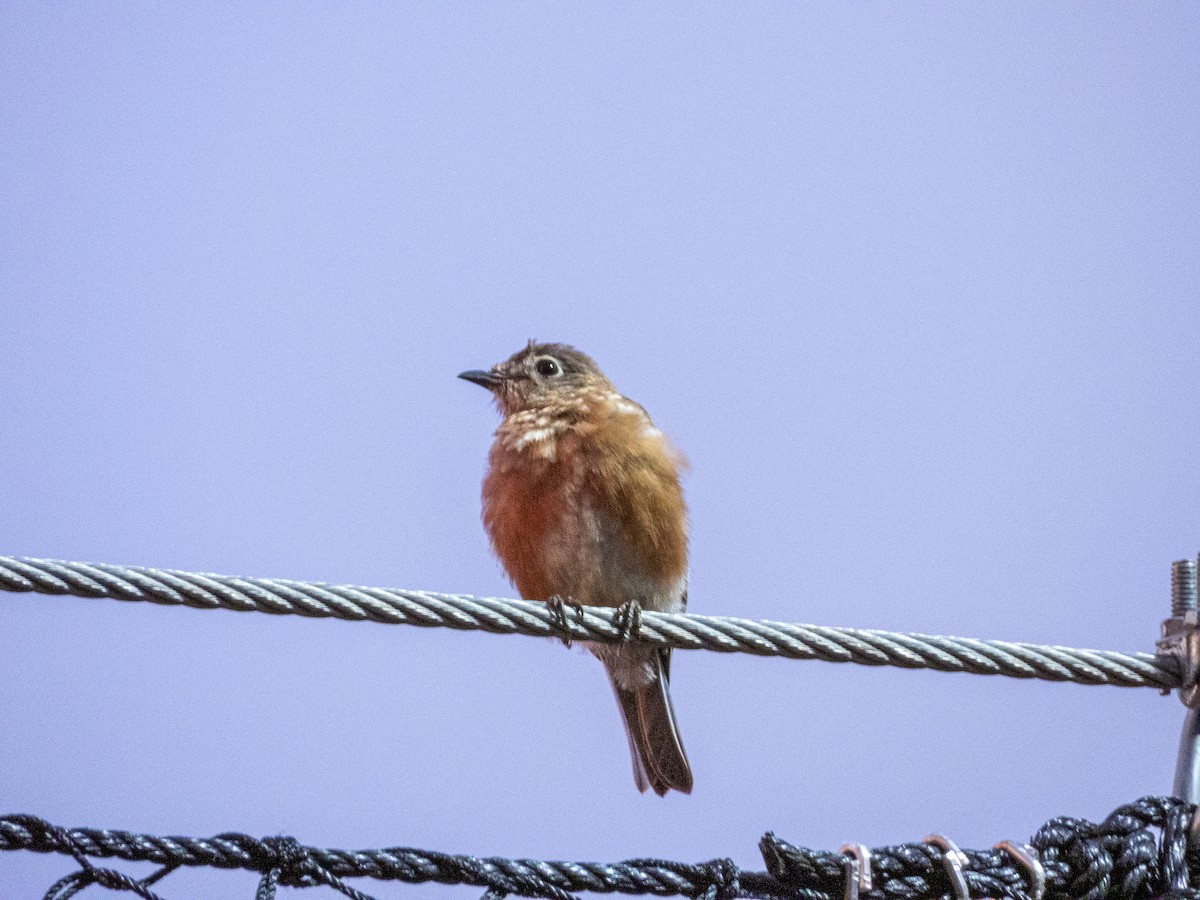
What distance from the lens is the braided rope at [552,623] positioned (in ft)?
10.8

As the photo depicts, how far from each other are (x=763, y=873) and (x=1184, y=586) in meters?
1.43

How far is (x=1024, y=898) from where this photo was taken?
3104 mm

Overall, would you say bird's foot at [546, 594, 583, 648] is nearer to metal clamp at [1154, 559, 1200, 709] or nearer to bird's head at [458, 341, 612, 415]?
metal clamp at [1154, 559, 1200, 709]

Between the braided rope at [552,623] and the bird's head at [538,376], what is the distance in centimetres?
286

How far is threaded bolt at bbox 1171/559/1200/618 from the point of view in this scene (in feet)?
11.8

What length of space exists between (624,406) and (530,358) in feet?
3.72

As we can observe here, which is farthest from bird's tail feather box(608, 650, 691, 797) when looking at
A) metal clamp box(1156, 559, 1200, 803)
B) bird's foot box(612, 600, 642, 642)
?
metal clamp box(1156, 559, 1200, 803)

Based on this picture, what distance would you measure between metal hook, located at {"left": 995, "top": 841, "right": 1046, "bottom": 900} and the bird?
93.8 inches

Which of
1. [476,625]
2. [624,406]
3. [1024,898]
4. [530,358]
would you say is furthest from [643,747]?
[1024,898]

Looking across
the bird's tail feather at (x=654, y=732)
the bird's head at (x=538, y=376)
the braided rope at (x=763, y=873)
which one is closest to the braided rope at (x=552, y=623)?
the braided rope at (x=763, y=873)

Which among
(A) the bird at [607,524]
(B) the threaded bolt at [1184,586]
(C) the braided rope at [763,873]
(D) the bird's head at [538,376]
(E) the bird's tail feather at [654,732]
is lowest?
(C) the braided rope at [763,873]

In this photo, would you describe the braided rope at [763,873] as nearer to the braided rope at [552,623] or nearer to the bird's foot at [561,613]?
the braided rope at [552,623]

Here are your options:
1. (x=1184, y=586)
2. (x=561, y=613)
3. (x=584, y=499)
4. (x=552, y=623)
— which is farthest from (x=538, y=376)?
(x=1184, y=586)

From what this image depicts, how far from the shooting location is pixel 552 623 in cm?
370
